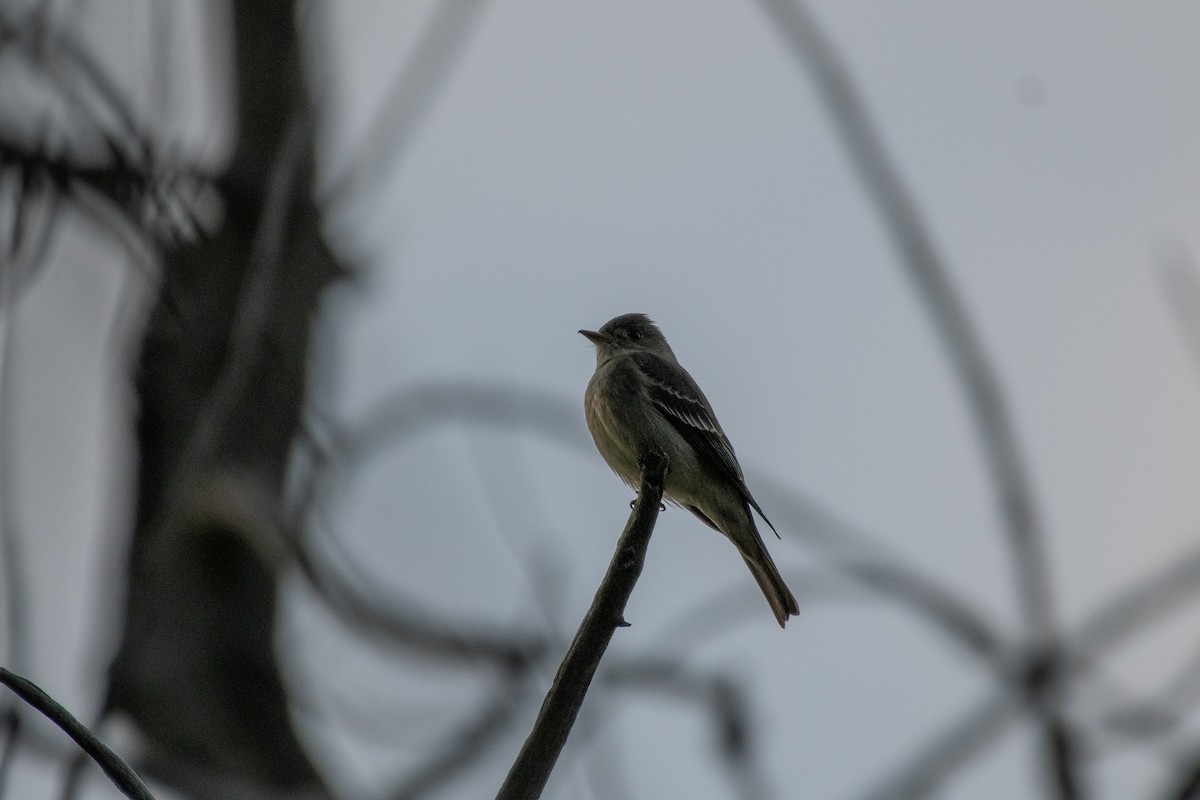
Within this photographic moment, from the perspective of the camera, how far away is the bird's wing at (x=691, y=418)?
800 centimetres

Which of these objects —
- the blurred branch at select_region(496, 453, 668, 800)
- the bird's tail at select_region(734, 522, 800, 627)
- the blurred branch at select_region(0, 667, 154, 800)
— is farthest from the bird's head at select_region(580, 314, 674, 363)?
the blurred branch at select_region(0, 667, 154, 800)

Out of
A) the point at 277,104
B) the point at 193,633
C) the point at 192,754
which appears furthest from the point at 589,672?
the point at 277,104

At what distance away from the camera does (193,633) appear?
8.90 m

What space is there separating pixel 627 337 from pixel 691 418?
1188 mm

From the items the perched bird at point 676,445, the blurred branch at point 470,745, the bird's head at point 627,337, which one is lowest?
the blurred branch at point 470,745

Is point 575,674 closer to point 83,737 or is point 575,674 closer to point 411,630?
point 83,737

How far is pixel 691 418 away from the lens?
26.9ft

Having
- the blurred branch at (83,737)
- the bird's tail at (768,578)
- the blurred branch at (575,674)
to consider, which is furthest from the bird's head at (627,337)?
the blurred branch at (83,737)

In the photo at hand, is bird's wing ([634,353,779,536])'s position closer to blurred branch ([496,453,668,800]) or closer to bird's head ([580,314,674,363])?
bird's head ([580,314,674,363])

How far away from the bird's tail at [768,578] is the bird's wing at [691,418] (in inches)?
7.5

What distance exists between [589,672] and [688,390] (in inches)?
219

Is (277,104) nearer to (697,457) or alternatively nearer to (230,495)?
(230,495)

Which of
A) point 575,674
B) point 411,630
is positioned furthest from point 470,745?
point 575,674

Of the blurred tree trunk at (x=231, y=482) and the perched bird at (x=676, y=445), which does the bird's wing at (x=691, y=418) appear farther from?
the blurred tree trunk at (x=231, y=482)
